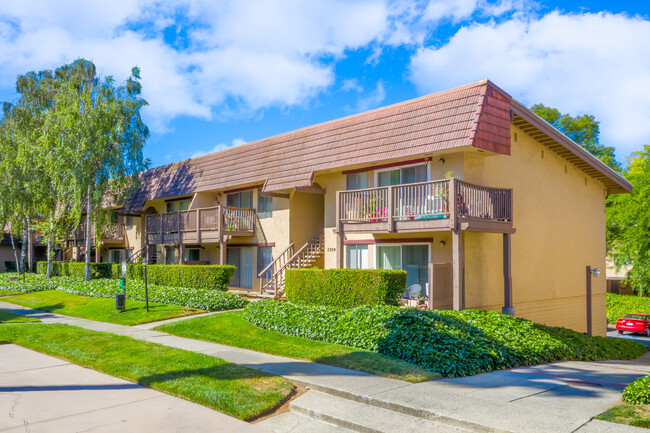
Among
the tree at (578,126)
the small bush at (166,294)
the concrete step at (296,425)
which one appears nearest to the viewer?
the concrete step at (296,425)

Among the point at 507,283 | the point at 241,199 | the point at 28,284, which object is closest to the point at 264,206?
the point at 241,199

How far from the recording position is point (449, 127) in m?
16.6

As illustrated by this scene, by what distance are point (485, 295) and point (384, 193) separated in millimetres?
4790

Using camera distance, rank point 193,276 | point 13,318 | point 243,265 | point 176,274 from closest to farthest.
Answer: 1. point 13,318
2. point 193,276
3. point 176,274
4. point 243,265

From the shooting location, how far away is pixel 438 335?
1127cm

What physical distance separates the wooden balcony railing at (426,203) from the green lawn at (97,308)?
20.3 ft

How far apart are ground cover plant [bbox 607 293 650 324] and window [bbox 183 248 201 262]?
27.3 m

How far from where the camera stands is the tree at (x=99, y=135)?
2564 cm

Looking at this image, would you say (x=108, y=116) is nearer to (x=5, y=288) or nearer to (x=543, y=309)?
(x=5, y=288)

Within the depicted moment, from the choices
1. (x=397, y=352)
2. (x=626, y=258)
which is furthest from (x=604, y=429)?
(x=626, y=258)

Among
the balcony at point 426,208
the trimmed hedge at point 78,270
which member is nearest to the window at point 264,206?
the balcony at point 426,208

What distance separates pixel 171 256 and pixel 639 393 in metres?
26.2

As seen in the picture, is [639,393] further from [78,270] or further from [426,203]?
[78,270]

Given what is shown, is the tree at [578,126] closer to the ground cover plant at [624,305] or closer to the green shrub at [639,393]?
the ground cover plant at [624,305]
